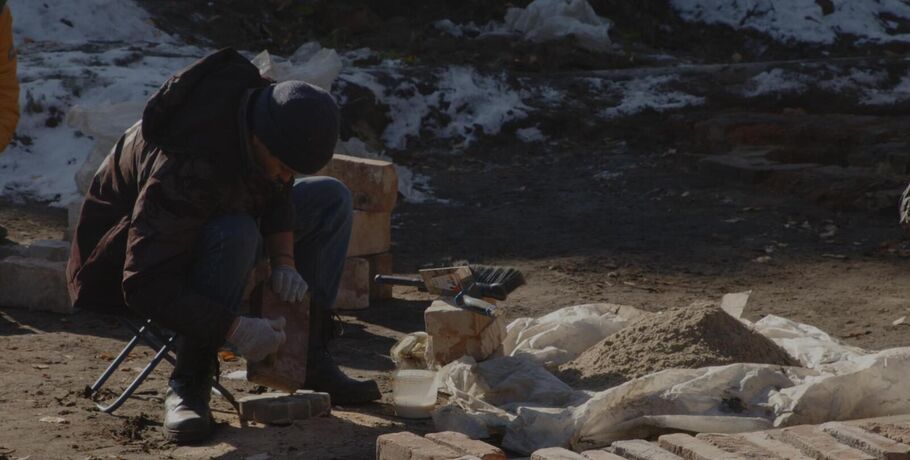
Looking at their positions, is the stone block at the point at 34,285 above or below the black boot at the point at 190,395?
below

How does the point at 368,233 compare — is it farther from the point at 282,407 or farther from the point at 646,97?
the point at 646,97

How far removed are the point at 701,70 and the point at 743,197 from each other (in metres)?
3.90

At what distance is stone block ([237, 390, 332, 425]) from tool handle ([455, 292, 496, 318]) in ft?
1.69

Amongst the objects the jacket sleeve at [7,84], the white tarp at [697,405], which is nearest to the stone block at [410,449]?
the white tarp at [697,405]

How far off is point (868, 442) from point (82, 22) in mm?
10103

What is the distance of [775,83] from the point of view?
11.0 metres

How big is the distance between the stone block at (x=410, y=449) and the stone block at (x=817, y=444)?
797 millimetres

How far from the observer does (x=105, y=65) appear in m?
9.38

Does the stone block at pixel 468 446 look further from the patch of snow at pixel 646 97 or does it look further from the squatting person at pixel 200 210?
the patch of snow at pixel 646 97

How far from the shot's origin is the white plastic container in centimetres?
370

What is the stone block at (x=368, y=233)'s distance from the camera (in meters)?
5.61

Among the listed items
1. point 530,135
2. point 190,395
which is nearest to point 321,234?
point 190,395

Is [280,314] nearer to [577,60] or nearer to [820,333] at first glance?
[820,333]

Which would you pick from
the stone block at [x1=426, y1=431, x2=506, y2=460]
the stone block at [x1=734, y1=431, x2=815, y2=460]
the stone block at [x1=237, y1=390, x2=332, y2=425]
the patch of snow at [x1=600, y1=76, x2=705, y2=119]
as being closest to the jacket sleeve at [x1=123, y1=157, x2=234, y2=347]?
the stone block at [x1=237, y1=390, x2=332, y2=425]
